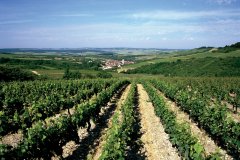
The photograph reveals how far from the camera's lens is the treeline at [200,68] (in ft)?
334

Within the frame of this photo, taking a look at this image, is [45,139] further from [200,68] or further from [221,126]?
[200,68]

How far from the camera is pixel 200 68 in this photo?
112500mm

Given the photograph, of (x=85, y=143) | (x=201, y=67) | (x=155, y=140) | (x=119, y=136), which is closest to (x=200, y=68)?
(x=201, y=67)

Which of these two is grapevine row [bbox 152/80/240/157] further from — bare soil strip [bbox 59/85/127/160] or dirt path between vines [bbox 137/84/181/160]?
bare soil strip [bbox 59/85/127/160]

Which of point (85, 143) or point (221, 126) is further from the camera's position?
point (85, 143)

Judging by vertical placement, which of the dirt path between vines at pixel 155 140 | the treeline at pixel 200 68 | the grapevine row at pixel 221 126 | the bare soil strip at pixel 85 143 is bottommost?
the treeline at pixel 200 68

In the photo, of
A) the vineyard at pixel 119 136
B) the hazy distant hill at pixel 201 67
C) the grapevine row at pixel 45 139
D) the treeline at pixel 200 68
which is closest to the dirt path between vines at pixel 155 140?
the vineyard at pixel 119 136

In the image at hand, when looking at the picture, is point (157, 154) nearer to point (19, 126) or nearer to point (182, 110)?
point (19, 126)

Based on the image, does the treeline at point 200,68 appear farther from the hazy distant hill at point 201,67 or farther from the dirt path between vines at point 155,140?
the dirt path between vines at point 155,140

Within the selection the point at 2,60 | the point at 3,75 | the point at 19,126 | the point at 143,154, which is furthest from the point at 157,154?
the point at 2,60

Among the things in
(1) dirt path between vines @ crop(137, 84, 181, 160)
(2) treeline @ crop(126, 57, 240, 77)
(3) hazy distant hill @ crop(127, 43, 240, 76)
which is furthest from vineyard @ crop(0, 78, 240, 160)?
(3) hazy distant hill @ crop(127, 43, 240, 76)

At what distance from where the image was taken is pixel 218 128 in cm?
1606

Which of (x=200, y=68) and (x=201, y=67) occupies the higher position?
(x=201, y=67)

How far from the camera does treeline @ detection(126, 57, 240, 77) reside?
102m
